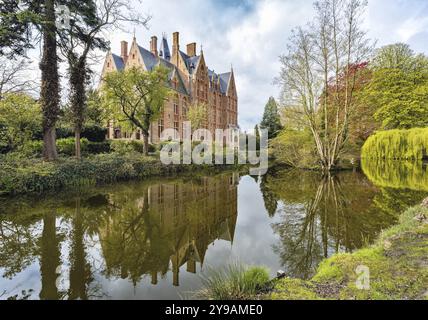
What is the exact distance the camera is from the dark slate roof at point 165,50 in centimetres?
3824

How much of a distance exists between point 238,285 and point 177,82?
33718mm

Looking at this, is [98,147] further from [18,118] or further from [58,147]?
[18,118]

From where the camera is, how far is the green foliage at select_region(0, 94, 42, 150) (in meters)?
10.8

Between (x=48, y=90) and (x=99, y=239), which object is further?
(x=48, y=90)

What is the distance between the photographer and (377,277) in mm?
2822

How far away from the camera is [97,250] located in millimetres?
4387

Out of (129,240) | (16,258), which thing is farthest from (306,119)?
(16,258)

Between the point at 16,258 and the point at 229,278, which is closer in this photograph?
the point at 229,278

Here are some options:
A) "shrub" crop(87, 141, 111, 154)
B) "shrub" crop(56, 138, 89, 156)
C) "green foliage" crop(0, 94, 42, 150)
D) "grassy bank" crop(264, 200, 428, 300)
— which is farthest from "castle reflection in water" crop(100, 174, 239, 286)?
"shrub" crop(87, 141, 111, 154)

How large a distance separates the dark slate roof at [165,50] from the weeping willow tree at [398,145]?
3162 centimetres

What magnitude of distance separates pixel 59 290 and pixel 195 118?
26036 mm

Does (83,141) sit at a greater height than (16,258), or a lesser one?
greater

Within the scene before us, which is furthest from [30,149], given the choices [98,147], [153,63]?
[153,63]
